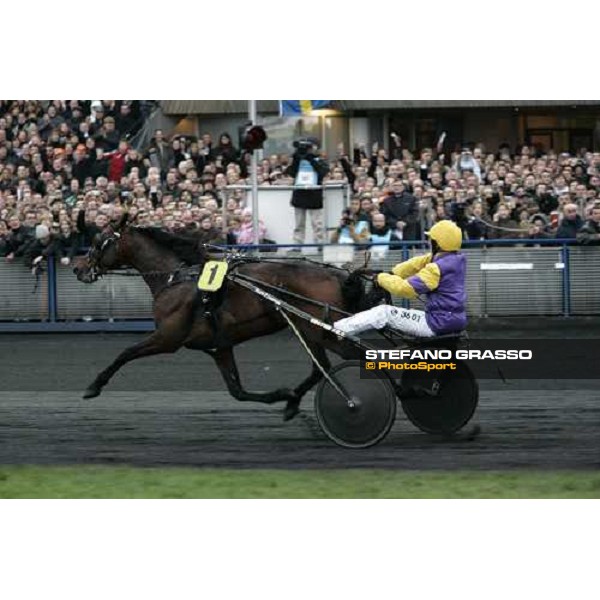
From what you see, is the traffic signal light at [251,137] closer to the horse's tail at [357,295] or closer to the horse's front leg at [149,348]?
the horse's front leg at [149,348]

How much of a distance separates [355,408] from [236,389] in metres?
1.25

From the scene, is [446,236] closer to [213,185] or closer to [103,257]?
[103,257]

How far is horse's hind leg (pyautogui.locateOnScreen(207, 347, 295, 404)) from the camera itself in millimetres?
11461

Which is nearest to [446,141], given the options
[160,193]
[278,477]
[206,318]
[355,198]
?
[355,198]

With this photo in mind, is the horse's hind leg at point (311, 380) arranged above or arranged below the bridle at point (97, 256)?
below

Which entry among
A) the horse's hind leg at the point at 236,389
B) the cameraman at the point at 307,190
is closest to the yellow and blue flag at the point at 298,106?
the cameraman at the point at 307,190

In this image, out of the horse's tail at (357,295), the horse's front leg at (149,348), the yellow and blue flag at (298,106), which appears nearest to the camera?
the horse's tail at (357,295)

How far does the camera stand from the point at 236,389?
11594mm

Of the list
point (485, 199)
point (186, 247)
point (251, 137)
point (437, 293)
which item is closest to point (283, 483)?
point (437, 293)

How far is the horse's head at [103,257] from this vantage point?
495 inches

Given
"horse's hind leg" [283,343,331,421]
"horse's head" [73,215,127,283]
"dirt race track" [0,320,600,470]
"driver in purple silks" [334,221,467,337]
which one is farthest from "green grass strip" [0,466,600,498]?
"horse's head" [73,215,127,283]

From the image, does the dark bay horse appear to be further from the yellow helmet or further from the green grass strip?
the green grass strip

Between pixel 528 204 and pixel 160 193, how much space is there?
4.61 metres

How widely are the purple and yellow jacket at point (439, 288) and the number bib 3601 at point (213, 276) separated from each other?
1479mm
